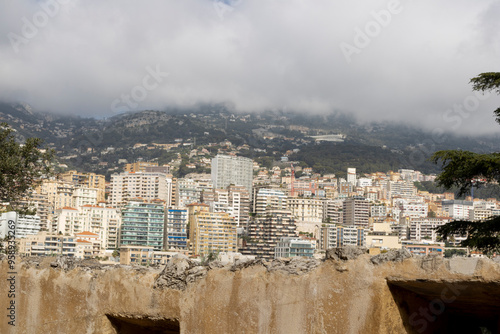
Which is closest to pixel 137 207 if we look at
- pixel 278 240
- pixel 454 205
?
pixel 278 240

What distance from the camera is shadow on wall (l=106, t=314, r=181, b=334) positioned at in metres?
4.92

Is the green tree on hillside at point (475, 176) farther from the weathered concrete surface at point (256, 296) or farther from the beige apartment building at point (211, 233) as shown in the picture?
the beige apartment building at point (211, 233)

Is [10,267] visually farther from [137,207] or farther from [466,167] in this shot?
[137,207]

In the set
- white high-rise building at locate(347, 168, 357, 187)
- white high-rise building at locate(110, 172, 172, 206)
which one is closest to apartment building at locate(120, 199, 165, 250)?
white high-rise building at locate(110, 172, 172, 206)

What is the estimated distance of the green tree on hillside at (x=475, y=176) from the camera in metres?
8.27

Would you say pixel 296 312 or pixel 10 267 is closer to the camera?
pixel 296 312

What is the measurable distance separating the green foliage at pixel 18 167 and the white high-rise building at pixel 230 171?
533 ft

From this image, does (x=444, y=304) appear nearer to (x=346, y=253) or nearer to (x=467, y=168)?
(x=346, y=253)

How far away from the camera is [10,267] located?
5.61m

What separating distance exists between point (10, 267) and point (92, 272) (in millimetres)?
909

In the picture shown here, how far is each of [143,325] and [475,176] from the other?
5567mm

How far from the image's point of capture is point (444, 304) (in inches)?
175

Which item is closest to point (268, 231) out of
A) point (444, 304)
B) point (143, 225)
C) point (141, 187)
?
point (143, 225)

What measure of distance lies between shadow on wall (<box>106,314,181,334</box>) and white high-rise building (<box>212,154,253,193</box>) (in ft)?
551
